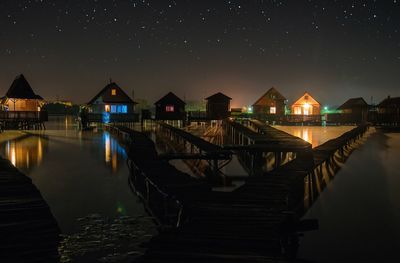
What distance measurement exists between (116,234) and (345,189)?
10.8 m

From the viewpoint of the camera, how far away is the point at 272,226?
25.6 feet

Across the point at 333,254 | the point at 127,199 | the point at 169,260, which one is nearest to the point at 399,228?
the point at 333,254

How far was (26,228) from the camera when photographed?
8281 millimetres

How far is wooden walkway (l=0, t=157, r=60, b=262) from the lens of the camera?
275 inches

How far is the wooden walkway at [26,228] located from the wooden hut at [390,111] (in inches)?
2827

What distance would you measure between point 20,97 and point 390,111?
6417 centimetres

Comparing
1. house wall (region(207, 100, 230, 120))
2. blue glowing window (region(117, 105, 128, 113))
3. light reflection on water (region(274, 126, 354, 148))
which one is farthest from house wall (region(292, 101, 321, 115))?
blue glowing window (region(117, 105, 128, 113))

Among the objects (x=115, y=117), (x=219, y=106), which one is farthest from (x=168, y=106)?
(x=115, y=117)

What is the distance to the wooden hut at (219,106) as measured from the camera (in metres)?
68.4

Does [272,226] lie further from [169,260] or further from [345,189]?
[345,189]

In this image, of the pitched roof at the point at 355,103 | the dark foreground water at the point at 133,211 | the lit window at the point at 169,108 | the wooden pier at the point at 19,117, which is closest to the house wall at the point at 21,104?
the wooden pier at the point at 19,117

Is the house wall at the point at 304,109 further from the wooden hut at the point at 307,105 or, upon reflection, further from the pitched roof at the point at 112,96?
the pitched roof at the point at 112,96

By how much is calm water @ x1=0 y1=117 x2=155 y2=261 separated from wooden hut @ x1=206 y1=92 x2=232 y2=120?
39513mm

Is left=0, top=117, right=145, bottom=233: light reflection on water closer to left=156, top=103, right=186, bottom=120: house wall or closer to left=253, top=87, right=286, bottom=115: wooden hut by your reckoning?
left=156, top=103, right=186, bottom=120: house wall
